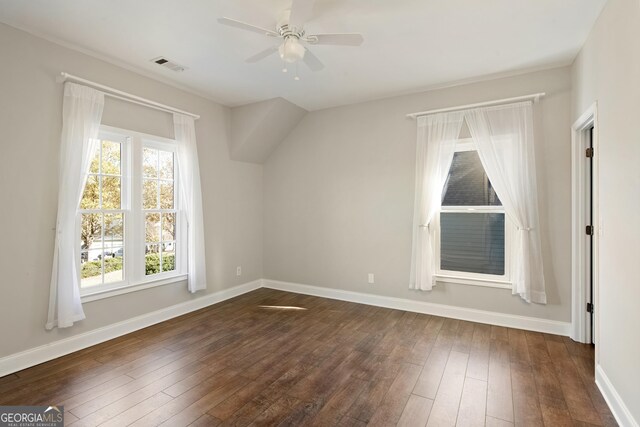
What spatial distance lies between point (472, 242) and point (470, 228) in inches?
6.8

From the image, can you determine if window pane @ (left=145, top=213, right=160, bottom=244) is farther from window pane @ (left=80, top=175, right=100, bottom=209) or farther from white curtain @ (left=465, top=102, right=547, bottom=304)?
white curtain @ (left=465, top=102, right=547, bottom=304)

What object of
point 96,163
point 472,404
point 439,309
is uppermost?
point 96,163

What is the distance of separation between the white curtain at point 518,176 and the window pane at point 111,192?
13.5ft

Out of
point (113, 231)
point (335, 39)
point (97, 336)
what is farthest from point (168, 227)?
point (335, 39)

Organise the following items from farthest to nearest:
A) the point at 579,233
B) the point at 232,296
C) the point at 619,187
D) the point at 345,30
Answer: the point at 232,296, the point at 579,233, the point at 345,30, the point at 619,187

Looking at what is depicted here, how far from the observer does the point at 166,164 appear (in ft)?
13.0

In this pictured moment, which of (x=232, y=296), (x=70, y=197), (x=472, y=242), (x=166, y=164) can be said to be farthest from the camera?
(x=232, y=296)

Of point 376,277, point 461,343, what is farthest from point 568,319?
point 376,277

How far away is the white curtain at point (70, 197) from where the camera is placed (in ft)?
9.21

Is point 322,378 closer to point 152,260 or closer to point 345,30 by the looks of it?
point 152,260

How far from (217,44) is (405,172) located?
2.64 metres

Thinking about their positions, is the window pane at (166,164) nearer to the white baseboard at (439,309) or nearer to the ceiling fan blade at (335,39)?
the white baseboard at (439,309)

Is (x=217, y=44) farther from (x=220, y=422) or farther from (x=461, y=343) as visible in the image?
(x=461, y=343)

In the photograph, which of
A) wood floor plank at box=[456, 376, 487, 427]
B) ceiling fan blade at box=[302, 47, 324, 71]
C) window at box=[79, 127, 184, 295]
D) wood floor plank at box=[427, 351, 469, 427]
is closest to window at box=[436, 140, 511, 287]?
wood floor plank at box=[427, 351, 469, 427]
